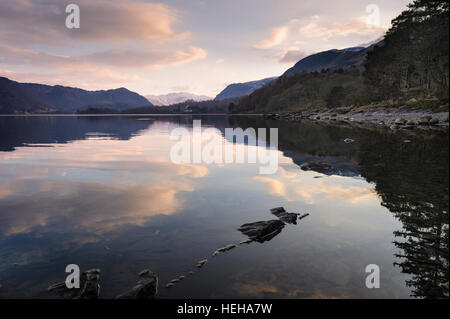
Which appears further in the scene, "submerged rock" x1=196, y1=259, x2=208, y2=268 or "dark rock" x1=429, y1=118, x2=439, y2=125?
"dark rock" x1=429, y1=118, x2=439, y2=125

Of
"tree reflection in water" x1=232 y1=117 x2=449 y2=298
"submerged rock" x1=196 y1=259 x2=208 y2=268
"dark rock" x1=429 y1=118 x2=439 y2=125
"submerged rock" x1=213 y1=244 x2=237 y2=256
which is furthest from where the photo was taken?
"dark rock" x1=429 y1=118 x2=439 y2=125

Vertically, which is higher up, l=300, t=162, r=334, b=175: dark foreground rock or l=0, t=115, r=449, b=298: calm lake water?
l=300, t=162, r=334, b=175: dark foreground rock

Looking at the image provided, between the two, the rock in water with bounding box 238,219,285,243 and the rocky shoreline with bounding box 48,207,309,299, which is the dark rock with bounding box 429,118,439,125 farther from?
the rocky shoreline with bounding box 48,207,309,299

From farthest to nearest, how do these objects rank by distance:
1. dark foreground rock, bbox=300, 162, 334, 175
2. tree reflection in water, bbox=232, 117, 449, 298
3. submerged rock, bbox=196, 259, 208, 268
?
dark foreground rock, bbox=300, 162, 334, 175, submerged rock, bbox=196, 259, 208, 268, tree reflection in water, bbox=232, 117, 449, 298

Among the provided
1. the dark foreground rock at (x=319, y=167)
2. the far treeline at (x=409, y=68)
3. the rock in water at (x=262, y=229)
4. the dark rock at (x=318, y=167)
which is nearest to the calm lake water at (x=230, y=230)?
the rock in water at (x=262, y=229)

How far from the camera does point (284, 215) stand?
11742mm

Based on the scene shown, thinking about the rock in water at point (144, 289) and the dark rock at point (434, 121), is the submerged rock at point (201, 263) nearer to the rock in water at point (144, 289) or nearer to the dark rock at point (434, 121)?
the rock in water at point (144, 289)

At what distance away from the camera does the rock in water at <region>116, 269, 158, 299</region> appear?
6483 mm

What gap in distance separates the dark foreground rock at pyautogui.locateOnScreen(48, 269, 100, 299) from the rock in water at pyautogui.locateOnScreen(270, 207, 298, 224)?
6895 mm

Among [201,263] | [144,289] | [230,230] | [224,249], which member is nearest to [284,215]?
[230,230]

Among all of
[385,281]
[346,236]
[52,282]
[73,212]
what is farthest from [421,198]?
[73,212]

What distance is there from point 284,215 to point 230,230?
2534 mm

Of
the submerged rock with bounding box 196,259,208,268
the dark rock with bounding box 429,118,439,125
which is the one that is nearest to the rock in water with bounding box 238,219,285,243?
the submerged rock with bounding box 196,259,208,268

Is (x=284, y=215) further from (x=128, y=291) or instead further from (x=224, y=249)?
(x=128, y=291)
